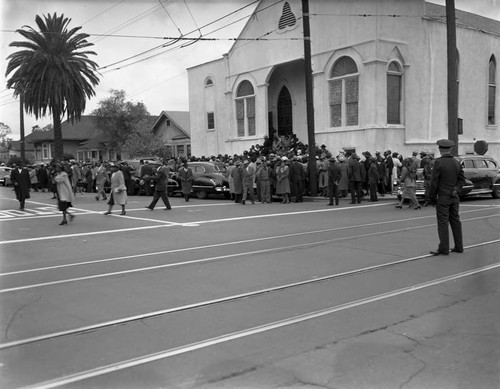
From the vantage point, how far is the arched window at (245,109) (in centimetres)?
3103

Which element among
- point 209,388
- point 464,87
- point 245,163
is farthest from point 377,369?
point 464,87

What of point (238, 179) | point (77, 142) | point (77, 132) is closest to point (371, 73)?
point (238, 179)

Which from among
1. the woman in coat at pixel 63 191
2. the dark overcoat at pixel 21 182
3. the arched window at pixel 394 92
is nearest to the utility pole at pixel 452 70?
the arched window at pixel 394 92

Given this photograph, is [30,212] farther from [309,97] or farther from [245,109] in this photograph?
[245,109]

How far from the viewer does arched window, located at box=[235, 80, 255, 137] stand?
102 feet

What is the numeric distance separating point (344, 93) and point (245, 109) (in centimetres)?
796

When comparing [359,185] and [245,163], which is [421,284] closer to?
[359,185]

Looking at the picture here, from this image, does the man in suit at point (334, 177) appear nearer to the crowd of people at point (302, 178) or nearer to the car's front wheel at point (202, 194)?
the crowd of people at point (302, 178)

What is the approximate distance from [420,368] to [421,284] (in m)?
2.65

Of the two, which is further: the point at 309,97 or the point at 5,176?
the point at 5,176

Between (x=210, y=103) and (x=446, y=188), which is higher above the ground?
(x=210, y=103)

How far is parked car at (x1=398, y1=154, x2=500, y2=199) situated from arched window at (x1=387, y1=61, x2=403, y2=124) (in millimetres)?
6772

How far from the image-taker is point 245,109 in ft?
103

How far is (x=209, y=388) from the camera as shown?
3.63m
